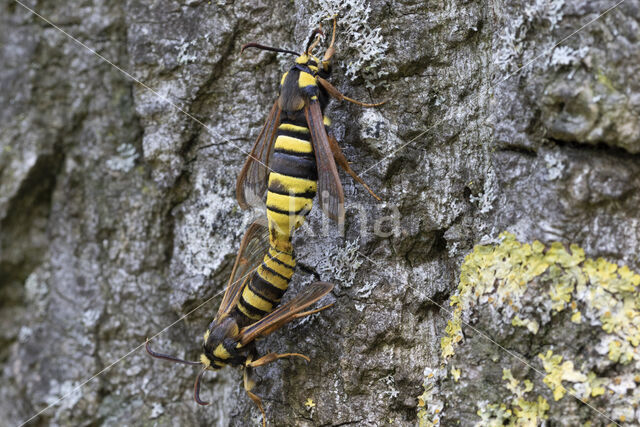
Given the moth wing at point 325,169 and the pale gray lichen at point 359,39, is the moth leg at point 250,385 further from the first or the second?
the pale gray lichen at point 359,39

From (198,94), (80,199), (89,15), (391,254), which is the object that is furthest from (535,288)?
(89,15)

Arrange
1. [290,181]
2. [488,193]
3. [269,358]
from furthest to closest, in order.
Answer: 1. [290,181]
2. [269,358]
3. [488,193]

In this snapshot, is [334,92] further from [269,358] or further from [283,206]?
[269,358]

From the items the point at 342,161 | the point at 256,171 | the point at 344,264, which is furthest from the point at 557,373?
the point at 256,171

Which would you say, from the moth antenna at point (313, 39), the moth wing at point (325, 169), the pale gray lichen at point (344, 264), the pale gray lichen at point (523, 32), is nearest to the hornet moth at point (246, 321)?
the pale gray lichen at point (344, 264)

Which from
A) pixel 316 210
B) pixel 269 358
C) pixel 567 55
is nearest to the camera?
pixel 567 55
